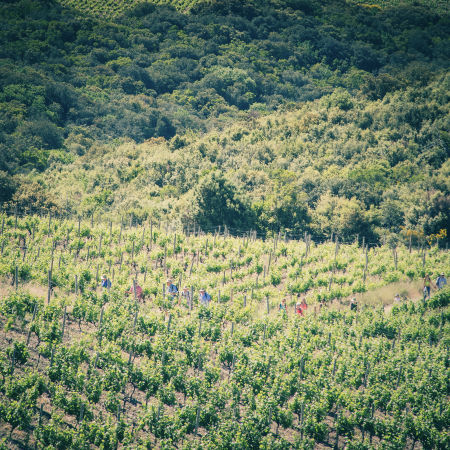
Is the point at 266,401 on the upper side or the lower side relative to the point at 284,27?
lower

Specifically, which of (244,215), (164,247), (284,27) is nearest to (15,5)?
(284,27)

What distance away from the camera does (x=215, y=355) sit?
15.8 metres

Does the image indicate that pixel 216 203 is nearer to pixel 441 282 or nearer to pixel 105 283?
pixel 105 283

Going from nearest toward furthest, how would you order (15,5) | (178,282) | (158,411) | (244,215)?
(158,411) < (178,282) < (244,215) < (15,5)

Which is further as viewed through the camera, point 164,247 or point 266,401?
point 164,247

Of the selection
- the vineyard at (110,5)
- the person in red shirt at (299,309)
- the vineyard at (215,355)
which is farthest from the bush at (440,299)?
the vineyard at (110,5)

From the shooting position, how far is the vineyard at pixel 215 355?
11.8 meters

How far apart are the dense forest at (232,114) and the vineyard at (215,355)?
1553 centimetres

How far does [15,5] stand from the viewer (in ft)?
365

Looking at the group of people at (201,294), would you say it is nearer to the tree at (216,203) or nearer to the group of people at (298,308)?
the group of people at (298,308)

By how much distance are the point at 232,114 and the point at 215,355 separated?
225ft

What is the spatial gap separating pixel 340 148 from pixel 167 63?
187ft

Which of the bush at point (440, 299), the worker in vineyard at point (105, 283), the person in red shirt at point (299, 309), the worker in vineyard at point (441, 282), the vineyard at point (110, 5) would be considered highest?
the vineyard at point (110, 5)

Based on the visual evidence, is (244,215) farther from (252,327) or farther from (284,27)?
(284,27)
